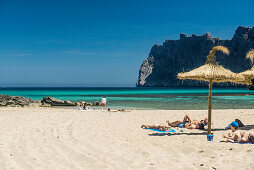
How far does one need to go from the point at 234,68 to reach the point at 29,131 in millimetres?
131404

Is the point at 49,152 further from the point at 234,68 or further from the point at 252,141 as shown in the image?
the point at 234,68

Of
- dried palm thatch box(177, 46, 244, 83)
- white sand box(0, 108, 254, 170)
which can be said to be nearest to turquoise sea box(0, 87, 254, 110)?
dried palm thatch box(177, 46, 244, 83)

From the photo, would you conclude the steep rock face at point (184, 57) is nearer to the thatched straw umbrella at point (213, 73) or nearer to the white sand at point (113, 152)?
the thatched straw umbrella at point (213, 73)

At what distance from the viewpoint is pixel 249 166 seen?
4461 millimetres

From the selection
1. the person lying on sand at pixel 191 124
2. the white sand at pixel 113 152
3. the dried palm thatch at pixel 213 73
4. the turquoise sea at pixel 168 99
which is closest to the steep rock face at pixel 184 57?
the turquoise sea at pixel 168 99

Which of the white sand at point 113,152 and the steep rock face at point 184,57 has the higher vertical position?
the steep rock face at point 184,57

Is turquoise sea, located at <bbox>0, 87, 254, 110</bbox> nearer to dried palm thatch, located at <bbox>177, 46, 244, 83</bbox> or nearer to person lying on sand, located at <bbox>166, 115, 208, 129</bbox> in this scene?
person lying on sand, located at <bbox>166, 115, 208, 129</bbox>

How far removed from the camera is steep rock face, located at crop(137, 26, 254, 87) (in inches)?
4795

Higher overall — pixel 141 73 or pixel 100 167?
pixel 141 73

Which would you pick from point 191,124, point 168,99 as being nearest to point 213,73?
point 191,124

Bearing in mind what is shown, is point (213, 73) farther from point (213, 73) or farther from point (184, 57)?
point (184, 57)

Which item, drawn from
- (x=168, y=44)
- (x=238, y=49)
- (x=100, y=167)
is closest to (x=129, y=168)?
(x=100, y=167)

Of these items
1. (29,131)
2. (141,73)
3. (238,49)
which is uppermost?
(238,49)

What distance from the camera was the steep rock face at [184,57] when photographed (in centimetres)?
12178
